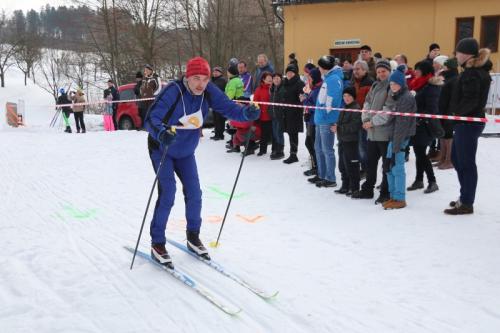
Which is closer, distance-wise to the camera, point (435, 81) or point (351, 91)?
point (435, 81)

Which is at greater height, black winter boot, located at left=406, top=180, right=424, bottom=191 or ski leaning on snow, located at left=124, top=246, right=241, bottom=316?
black winter boot, located at left=406, top=180, right=424, bottom=191

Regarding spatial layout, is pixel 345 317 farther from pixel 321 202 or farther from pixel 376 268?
pixel 321 202

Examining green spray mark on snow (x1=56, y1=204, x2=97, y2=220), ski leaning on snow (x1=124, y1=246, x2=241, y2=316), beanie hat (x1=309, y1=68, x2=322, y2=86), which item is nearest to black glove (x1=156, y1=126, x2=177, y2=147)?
ski leaning on snow (x1=124, y1=246, x2=241, y2=316)

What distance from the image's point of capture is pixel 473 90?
18.0 feet

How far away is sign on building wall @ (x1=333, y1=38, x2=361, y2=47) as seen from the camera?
20.6 metres

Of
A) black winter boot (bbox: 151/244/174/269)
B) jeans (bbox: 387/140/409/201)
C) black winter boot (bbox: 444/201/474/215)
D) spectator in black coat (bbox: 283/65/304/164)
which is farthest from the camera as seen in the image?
spectator in black coat (bbox: 283/65/304/164)

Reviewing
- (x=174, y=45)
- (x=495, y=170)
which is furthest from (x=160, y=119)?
(x=174, y=45)

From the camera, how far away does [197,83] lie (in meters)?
4.42

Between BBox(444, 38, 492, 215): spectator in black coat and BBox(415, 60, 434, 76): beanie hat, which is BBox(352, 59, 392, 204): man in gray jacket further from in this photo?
BBox(444, 38, 492, 215): spectator in black coat

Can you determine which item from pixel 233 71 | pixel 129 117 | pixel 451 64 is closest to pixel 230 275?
pixel 451 64

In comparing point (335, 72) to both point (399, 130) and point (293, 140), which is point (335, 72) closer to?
point (399, 130)

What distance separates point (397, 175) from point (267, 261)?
2.47 meters

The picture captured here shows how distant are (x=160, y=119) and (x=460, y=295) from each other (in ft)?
9.90

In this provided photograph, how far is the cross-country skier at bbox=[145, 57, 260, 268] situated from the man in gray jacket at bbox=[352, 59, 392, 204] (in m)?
2.26
